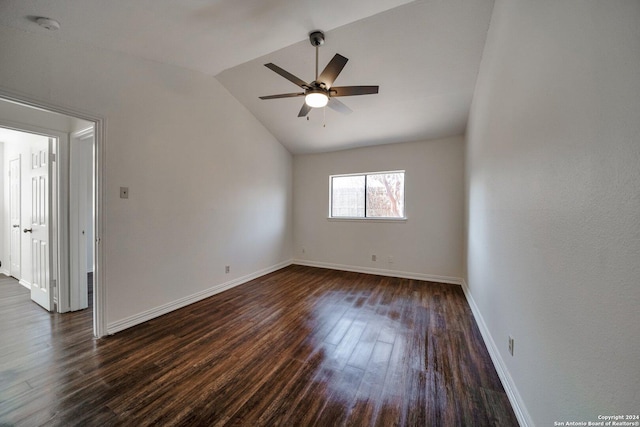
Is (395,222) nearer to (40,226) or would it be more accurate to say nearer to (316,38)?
(316,38)

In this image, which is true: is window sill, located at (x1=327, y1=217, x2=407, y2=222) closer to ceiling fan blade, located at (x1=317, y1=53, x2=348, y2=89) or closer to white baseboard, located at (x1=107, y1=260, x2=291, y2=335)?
white baseboard, located at (x1=107, y1=260, x2=291, y2=335)

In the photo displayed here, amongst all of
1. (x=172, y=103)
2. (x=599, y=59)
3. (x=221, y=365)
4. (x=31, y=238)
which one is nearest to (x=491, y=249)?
(x=599, y=59)

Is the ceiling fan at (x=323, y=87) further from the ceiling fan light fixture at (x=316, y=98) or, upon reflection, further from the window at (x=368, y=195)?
the window at (x=368, y=195)

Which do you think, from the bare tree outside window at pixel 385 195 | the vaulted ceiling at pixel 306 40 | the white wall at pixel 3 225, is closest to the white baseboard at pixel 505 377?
the bare tree outside window at pixel 385 195

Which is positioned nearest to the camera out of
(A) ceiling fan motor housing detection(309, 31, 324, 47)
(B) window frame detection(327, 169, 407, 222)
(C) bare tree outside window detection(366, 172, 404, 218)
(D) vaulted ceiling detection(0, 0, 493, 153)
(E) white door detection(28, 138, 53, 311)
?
(D) vaulted ceiling detection(0, 0, 493, 153)

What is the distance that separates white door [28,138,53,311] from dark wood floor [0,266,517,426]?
21 centimetres

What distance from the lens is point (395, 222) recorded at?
4410 millimetres

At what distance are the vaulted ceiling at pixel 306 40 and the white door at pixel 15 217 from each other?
2894 millimetres

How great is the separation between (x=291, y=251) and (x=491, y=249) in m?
3.97

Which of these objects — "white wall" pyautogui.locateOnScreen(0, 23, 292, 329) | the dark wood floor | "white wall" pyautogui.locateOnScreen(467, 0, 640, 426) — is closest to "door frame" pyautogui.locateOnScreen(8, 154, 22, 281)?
the dark wood floor

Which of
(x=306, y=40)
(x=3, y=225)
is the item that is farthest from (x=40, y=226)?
(x=306, y=40)

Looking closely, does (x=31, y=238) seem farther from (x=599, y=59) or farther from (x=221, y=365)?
(x=599, y=59)

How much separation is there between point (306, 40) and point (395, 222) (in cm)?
318

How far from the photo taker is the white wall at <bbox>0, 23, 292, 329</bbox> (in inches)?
80.3
